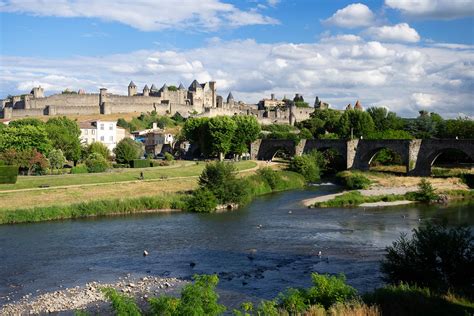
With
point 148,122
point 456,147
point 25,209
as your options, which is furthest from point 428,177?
point 148,122

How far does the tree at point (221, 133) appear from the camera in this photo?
7006cm

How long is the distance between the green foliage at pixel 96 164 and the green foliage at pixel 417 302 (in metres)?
41.9

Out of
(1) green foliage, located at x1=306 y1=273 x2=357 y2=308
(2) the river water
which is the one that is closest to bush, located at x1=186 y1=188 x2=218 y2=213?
(2) the river water

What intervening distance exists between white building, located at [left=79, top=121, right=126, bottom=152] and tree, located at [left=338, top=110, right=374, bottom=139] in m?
36.7

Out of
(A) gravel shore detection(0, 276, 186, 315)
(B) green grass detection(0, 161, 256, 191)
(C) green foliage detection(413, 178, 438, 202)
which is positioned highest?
(B) green grass detection(0, 161, 256, 191)

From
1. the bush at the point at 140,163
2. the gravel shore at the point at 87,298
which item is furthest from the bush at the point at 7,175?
the gravel shore at the point at 87,298

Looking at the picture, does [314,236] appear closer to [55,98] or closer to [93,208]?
[93,208]

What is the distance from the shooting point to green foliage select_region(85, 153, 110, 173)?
175 feet

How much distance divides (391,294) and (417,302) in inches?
35.7

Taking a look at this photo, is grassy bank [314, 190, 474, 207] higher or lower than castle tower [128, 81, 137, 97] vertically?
lower

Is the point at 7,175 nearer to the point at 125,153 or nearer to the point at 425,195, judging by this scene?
the point at 125,153

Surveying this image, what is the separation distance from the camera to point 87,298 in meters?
19.0

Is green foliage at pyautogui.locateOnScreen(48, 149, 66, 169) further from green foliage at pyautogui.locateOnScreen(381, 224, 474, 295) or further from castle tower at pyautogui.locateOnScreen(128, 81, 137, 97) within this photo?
castle tower at pyautogui.locateOnScreen(128, 81, 137, 97)

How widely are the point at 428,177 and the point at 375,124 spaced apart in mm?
39078
